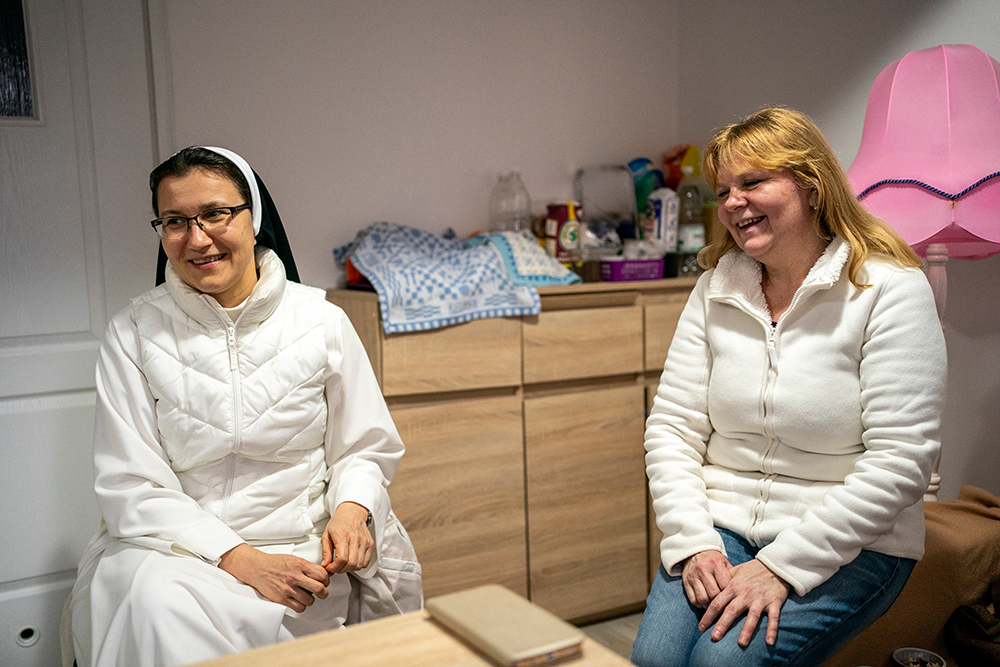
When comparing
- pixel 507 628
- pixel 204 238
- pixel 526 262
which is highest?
pixel 204 238

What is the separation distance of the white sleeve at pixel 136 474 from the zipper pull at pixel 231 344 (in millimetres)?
169

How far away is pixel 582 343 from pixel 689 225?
62cm

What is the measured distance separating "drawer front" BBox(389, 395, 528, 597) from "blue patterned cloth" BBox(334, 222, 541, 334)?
0.26m

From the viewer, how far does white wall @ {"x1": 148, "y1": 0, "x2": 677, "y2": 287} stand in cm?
238

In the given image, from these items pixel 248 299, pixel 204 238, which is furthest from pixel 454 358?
pixel 204 238

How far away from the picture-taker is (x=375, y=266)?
236cm

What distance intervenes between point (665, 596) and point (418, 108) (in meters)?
1.79

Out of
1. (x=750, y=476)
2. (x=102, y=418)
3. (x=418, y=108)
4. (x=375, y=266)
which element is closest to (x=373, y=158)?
(x=418, y=108)

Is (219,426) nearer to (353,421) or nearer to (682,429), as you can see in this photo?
(353,421)

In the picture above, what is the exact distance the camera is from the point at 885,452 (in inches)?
54.8

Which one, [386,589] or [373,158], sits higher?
[373,158]

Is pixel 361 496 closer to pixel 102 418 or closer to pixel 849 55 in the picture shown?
pixel 102 418

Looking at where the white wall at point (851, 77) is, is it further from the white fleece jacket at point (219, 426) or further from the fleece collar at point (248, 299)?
the fleece collar at point (248, 299)

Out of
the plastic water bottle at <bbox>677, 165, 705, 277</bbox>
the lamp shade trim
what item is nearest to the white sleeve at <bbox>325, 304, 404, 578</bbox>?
the lamp shade trim
